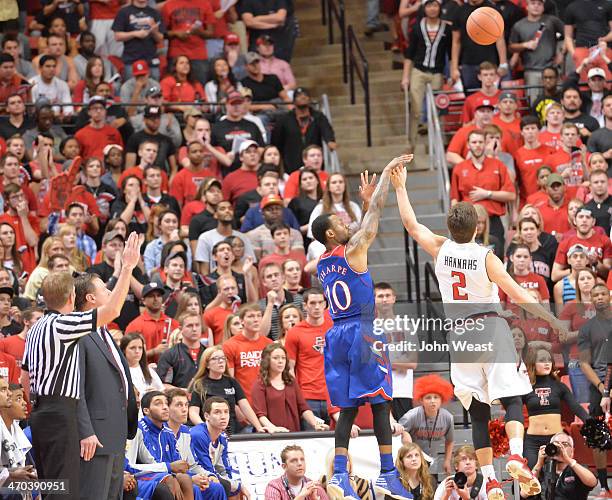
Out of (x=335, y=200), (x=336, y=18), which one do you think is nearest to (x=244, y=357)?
(x=335, y=200)

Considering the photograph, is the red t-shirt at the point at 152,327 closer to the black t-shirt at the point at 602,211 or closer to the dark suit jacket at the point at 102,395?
the dark suit jacket at the point at 102,395

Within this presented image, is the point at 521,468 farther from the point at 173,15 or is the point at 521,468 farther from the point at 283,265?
the point at 173,15

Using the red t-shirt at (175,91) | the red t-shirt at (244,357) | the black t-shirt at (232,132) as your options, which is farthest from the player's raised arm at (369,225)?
the red t-shirt at (175,91)

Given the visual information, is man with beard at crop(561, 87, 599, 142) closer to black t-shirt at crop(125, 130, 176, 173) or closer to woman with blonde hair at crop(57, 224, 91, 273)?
black t-shirt at crop(125, 130, 176, 173)

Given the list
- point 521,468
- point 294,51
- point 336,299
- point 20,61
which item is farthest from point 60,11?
point 521,468

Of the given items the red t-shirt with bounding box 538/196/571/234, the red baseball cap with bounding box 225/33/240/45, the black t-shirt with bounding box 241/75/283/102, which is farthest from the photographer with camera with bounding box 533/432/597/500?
the red baseball cap with bounding box 225/33/240/45

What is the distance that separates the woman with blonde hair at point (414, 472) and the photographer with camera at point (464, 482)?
0.32m

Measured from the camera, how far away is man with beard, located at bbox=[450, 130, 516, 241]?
17.4 m

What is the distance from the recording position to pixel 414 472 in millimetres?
12930

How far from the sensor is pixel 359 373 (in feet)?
35.5

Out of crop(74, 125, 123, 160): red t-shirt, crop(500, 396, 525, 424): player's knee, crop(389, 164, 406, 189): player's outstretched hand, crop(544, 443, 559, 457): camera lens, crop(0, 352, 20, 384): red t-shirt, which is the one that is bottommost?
crop(544, 443, 559, 457): camera lens

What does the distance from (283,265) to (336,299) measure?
15.8 feet

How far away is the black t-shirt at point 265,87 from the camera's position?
66.5 feet

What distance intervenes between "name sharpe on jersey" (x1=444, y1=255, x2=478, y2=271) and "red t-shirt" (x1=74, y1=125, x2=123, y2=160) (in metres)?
9.02
